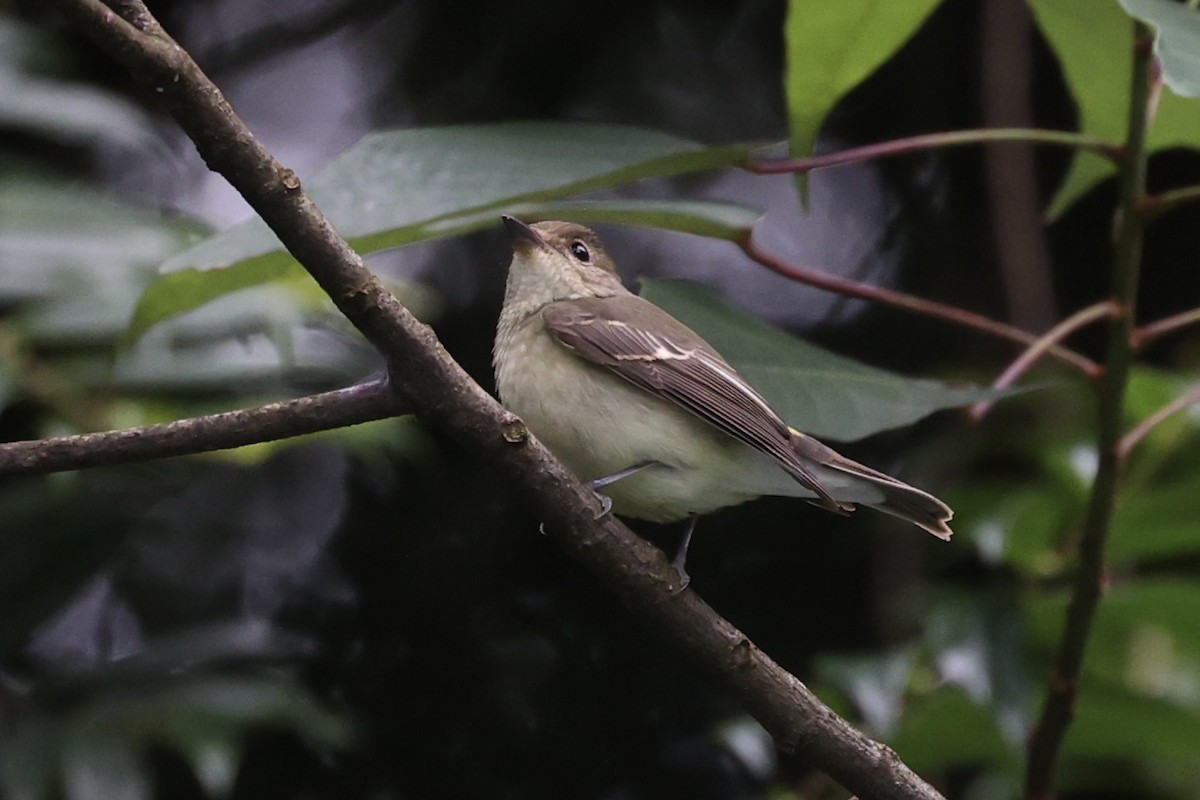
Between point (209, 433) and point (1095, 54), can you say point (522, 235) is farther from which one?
point (209, 433)

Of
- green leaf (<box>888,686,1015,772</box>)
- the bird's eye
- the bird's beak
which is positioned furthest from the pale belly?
green leaf (<box>888,686,1015,772</box>)

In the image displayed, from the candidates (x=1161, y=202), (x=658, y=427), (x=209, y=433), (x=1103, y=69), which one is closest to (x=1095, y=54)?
(x=1103, y=69)

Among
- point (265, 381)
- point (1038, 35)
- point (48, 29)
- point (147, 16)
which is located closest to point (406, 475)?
point (265, 381)

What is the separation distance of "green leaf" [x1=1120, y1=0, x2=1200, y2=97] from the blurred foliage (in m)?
0.01

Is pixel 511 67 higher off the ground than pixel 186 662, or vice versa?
pixel 511 67

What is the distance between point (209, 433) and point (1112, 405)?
133cm

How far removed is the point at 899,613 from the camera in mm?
4223

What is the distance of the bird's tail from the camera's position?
2.47 m

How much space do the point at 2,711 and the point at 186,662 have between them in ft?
1.33

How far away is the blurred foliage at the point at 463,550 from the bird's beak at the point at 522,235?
0.27 meters

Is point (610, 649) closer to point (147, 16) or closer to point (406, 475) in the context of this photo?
point (406, 475)

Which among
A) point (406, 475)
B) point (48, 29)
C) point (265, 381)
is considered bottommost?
point (406, 475)

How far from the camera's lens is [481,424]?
1622mm

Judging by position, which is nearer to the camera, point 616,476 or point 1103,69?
point 1103,69
